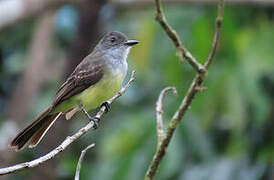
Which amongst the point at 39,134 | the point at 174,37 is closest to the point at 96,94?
the point at 39,134

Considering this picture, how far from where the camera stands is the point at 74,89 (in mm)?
4902

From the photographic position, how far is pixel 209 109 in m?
5.97

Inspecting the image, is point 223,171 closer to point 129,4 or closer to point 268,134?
point 268,134

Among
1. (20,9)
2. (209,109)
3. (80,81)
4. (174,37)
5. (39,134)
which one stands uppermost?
(174,37)

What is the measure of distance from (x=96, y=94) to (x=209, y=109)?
58.5 inches

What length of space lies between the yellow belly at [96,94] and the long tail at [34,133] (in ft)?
0.35

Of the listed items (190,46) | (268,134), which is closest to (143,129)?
(190,46)

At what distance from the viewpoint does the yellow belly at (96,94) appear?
4.79m

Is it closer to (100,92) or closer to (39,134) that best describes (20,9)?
(100,92)

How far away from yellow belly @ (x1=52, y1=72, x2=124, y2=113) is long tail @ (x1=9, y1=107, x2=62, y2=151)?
106mm

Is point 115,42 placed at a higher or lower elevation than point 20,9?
lower

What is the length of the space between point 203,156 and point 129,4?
1.97 m

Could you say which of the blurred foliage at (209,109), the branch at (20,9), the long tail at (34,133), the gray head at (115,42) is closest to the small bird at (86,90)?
the long tail at (34,133)

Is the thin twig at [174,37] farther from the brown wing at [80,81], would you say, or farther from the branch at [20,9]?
the branch at [20,9]
